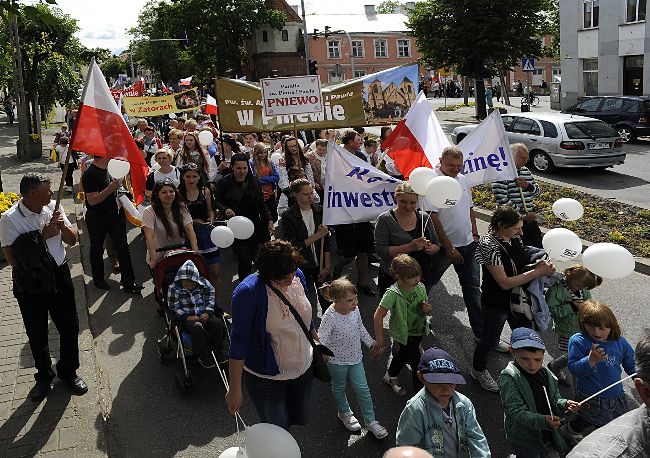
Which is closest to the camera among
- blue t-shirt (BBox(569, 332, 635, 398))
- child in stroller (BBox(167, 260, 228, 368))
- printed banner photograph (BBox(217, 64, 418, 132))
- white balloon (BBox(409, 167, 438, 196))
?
blue t-shirt (BBox(569, 332, 635, 398))

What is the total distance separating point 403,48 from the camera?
72375mm

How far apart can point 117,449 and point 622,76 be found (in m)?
32.1

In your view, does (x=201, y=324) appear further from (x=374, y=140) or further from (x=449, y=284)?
(x=374, y=140)

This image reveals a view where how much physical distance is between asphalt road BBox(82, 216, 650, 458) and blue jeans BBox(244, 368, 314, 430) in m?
0.64

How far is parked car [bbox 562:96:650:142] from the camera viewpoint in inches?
782

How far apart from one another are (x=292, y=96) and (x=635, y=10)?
2696 centimetres

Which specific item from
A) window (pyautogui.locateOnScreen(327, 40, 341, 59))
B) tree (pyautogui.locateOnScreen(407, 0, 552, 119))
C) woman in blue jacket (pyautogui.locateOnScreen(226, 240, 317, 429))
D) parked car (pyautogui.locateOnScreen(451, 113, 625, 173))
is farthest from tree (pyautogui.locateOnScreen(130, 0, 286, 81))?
woman in blue jacket (pyautogui.locateOnScreen(226, 240, 317, 429))

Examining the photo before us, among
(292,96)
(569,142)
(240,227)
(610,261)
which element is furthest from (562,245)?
(569,142)

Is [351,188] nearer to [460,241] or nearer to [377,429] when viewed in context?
[460,241]

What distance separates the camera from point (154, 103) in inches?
703

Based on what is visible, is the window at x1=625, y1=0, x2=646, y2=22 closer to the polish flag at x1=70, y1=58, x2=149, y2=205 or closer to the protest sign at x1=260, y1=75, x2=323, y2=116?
the protest sign at x1=260, y1=75, x2=323, y2=116

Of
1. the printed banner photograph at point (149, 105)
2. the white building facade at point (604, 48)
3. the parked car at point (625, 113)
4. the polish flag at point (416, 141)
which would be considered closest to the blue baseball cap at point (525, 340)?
the polish flag at point (416, 141)

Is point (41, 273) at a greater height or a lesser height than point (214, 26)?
lesser

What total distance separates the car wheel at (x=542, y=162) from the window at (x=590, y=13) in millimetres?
19624
